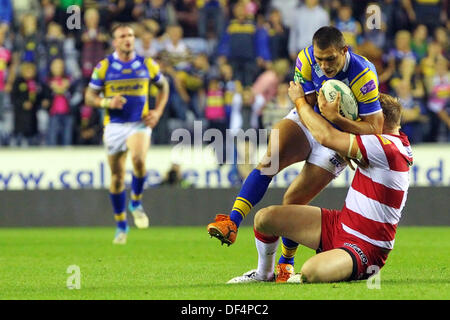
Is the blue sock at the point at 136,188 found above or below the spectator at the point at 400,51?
below

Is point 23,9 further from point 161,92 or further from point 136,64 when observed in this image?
point 136,64

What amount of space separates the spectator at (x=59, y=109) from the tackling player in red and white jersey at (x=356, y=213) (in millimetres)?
9737

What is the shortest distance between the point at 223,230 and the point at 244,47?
10493 millimetres

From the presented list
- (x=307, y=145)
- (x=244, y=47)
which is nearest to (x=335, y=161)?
(x=307, y=145)

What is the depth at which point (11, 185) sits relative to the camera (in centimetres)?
1636

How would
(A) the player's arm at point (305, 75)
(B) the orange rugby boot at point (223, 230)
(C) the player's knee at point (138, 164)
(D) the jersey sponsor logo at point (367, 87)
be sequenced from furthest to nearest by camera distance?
(C) the player's knee at point (138, 164)
(A) the player's arm at point (305, 75)
(D) the jersey sponsor logo at point (367, 87)
(B) the orange rugby boot at point (223, 230)

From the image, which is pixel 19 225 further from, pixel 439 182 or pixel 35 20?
pixel 439 182

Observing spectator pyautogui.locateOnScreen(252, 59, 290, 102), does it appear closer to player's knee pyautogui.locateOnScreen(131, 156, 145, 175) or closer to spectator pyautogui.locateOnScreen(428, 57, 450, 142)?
A: spectator pyautogui.locateOnScreen(428, 57, 450, 142)

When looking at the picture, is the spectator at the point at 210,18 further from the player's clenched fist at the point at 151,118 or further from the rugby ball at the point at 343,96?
the rugby ball at the point at 343,96

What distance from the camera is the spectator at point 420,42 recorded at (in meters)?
16.8

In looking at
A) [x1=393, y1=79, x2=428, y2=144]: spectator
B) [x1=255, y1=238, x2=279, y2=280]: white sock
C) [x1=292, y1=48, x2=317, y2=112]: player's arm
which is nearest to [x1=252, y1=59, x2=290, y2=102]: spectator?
[x1=393, y1=79, x2=428, y2=144]: spectator

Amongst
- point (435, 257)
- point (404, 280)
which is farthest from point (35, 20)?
A: point (404, 280)

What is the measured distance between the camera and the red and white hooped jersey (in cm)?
656

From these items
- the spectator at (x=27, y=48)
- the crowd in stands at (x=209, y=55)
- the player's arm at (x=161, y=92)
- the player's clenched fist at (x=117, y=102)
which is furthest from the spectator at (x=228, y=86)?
the player's clenched fist at (x=117, y=102)
